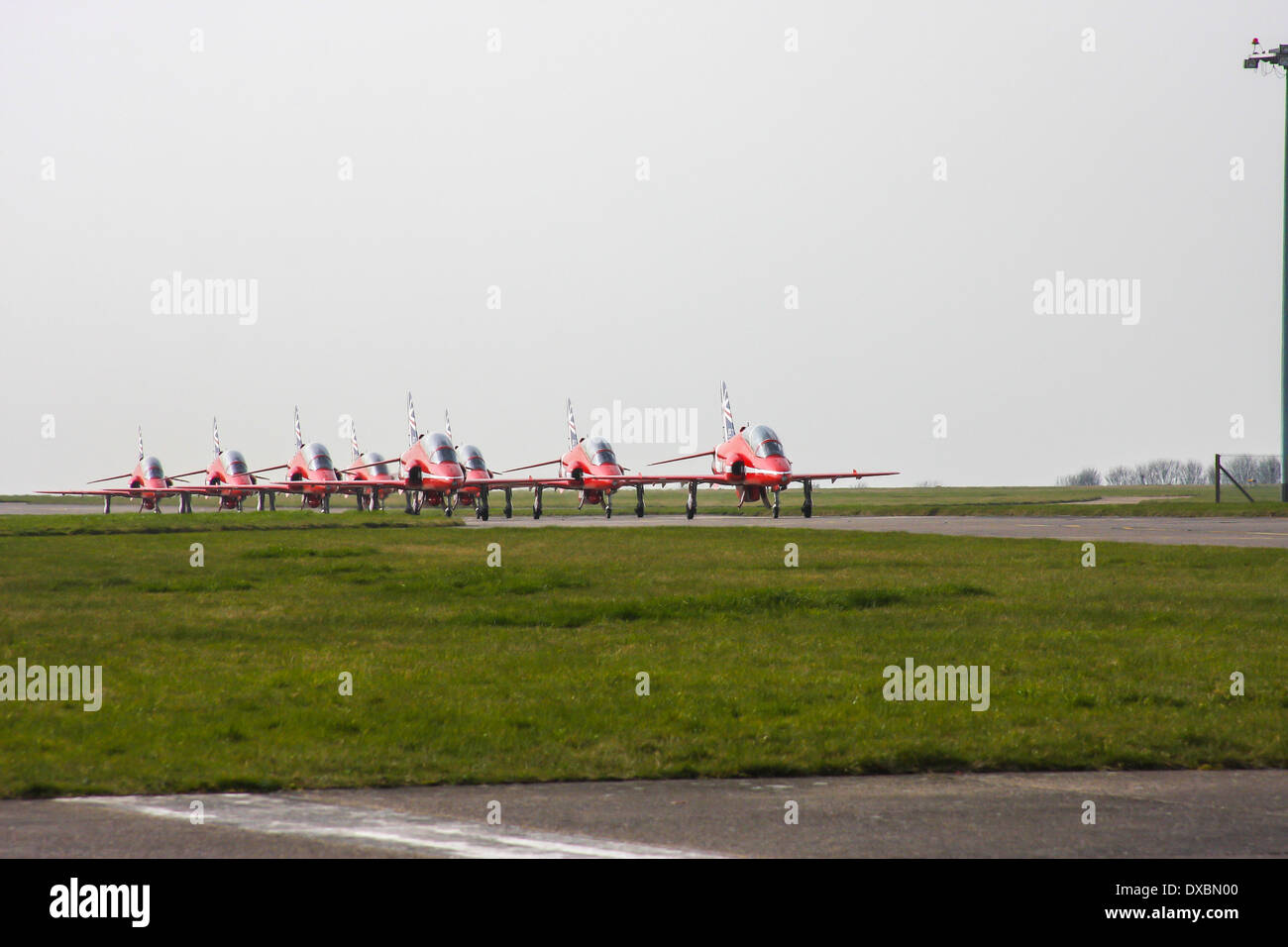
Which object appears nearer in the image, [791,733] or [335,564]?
[791,733]

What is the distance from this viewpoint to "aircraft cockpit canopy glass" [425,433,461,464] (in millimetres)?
56125

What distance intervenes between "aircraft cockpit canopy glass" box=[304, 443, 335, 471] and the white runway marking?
68450 mm

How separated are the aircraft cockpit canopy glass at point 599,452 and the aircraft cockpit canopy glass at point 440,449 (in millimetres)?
7336

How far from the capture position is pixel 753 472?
51500mm

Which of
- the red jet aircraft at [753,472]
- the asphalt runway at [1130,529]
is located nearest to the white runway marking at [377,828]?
the asphalt runway at [1130,529]

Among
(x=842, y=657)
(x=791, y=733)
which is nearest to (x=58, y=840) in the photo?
(x=791, y=733)

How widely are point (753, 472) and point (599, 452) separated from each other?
11656 mm

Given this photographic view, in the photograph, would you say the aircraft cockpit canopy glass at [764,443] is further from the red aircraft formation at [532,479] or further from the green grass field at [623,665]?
the green grass field at [623,665]

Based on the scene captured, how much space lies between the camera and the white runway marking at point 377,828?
6895 mm

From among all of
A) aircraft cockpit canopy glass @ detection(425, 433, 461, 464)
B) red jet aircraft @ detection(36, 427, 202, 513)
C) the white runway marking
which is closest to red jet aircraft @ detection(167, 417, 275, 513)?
red jet aircraft @ detection(36, 427, 202, 513)

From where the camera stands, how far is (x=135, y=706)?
11.1 m

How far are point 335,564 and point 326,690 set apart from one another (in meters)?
12.5
